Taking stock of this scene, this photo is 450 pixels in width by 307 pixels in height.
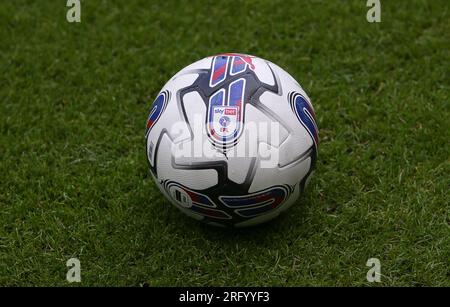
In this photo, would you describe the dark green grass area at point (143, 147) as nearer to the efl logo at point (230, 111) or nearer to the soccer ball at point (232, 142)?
the soccer ball at point (232, 142)

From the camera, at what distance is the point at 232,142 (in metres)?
3.27

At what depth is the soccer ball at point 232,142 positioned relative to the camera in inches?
129

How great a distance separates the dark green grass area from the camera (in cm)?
358

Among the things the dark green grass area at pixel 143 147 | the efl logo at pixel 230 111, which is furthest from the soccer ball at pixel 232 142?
the dark green grass area at pixel 143 147

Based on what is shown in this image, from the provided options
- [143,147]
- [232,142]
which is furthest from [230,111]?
[143,147]

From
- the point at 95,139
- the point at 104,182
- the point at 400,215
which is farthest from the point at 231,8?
the point at 400,215

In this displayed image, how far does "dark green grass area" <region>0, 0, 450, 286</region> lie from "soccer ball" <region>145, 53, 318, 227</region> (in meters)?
0.32

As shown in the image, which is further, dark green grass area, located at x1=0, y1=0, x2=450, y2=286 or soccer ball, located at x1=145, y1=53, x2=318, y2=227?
dark green grass area, located at x1=0, y1=0, x2=450, y2=286

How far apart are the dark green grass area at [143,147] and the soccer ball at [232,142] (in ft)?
1.05

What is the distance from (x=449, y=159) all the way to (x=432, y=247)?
0.71 m

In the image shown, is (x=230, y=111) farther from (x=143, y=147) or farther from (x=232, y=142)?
(x=143, y=147)

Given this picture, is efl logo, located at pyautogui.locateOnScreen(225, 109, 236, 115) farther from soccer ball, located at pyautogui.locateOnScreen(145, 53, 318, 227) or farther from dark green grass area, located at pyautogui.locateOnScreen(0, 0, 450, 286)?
dark green grass area, located at pyautogui.locateOnScreen(0, 0, 450, 286)

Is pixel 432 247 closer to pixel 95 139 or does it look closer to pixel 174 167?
pixel 174 167

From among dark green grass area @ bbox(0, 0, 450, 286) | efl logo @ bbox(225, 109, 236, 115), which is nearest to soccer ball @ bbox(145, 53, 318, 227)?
efl logo @ bbox(225, 109, 236, 115)
